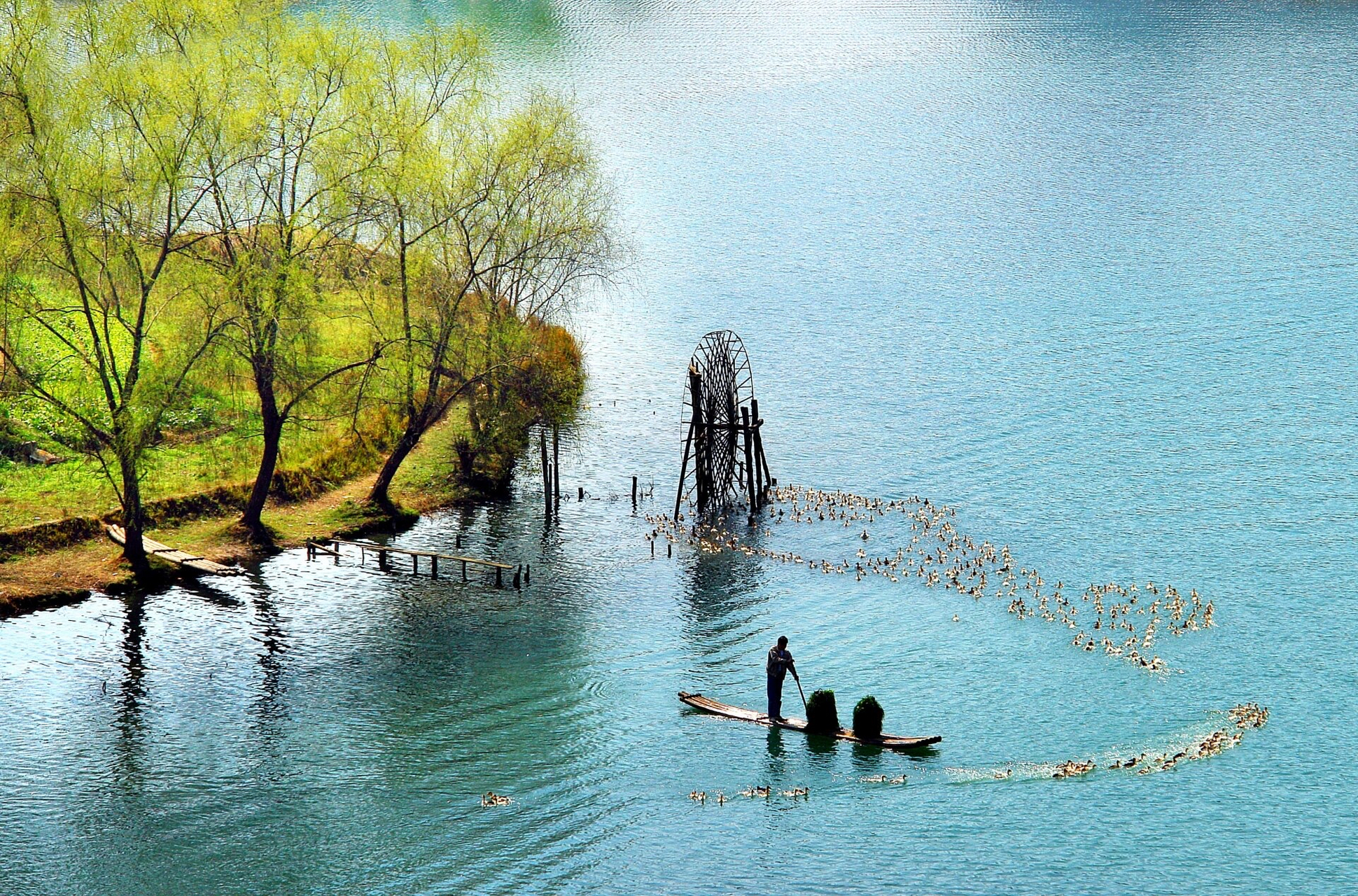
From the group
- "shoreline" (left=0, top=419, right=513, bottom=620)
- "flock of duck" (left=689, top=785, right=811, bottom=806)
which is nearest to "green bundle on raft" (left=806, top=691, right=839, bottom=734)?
"flock of duck" (left=689, top=785, right=811, bottom=806)

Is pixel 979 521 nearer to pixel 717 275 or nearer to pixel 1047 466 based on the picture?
pixel 1047 466

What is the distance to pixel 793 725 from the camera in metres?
44.8

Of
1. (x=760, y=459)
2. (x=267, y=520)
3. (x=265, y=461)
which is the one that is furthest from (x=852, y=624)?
(x=267, y=520)

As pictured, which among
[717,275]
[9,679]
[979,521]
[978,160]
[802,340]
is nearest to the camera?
[9,679]

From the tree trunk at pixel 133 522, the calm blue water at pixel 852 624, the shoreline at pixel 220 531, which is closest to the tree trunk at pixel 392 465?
the shoreline at pixel 220 531

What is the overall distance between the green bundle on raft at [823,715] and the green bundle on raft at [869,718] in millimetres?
805

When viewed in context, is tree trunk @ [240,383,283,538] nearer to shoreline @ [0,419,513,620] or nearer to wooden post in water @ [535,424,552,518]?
shoreline @ [0,419,513,620]

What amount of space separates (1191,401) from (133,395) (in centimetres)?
5247

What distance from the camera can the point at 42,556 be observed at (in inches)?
2234

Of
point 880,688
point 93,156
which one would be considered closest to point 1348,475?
point 880,688

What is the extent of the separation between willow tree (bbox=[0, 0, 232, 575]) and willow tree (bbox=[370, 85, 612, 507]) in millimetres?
9317

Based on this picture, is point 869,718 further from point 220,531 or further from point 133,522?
point 220,531

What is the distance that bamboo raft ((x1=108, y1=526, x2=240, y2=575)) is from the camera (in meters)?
56.9

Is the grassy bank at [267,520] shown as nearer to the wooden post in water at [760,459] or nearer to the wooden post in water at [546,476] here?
the wooden post in water at [546,476]
